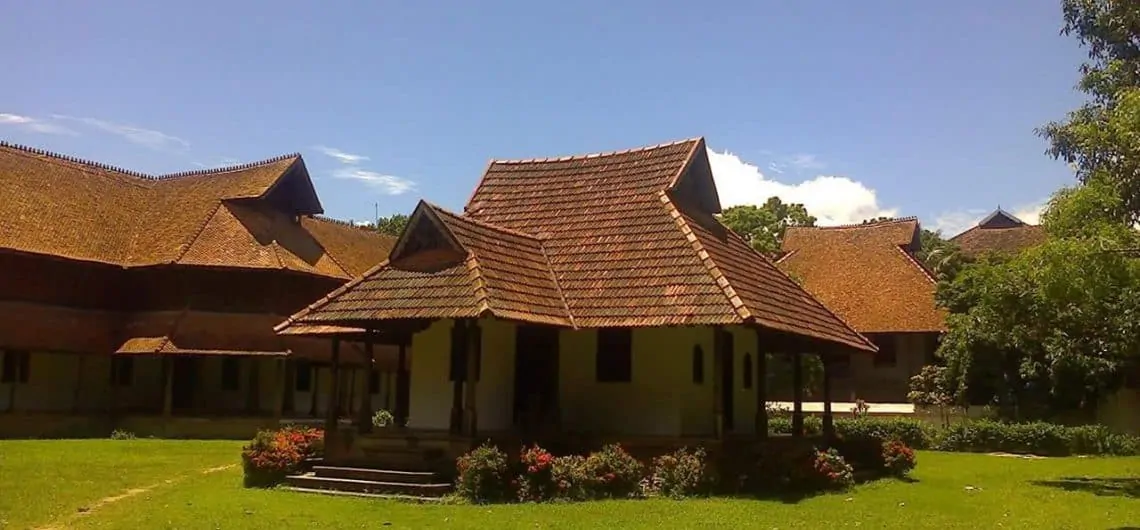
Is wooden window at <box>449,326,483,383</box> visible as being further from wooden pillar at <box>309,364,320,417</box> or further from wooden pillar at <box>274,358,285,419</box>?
wooden pillar at <box>309,364,320,417</box>

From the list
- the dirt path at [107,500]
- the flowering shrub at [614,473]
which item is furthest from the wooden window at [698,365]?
the dirt path at [107,500]

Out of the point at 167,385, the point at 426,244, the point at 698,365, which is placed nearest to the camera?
the point at 426,244

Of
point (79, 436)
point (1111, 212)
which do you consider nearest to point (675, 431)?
point (1111, 212)

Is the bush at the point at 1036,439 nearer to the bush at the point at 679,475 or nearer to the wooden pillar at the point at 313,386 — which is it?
the bush at the point at 679,475

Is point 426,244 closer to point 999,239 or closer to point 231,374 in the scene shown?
point 231,374

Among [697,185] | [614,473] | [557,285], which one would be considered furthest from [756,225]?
[614,473]

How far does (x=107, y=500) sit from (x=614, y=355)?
29.5 feet

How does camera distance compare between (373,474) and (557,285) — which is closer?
(373,474)

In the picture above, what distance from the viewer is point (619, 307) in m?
18.5

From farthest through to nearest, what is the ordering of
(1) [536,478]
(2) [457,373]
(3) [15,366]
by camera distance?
(3) [15,366] → (2) [457,373] → (1) [536,478]

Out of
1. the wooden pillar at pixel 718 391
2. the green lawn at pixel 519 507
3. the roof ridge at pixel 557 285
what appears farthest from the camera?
the roof ridge at pixel 557 285

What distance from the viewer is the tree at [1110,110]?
18484mm

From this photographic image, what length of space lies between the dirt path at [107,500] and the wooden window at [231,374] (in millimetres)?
14284

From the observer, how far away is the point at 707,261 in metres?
18.6
